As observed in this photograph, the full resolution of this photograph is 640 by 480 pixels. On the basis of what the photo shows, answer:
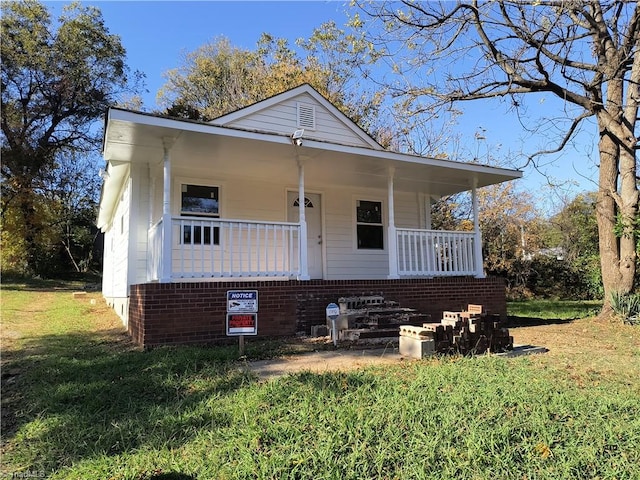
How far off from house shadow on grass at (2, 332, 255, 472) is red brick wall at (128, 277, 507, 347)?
1.62ft

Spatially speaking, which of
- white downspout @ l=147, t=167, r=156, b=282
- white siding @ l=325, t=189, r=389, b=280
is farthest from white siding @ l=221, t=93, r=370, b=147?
white downspout @ l=147, t=167, r=156, b=282

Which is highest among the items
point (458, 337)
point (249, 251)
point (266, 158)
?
point (266, 158)

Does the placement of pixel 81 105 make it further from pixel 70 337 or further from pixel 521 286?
pixel 521 286

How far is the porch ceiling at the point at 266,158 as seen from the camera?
705 cm

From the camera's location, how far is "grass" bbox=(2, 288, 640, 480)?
3.09 m

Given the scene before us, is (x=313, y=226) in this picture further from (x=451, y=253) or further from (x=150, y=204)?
(x=150, y=204)

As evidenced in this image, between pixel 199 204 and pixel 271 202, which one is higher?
pixel 271 202

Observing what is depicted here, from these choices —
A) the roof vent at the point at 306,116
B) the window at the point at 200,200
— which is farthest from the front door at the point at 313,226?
the window at the point at 200,200

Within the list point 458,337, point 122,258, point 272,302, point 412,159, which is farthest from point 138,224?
point 458,337

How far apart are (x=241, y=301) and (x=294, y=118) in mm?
6003

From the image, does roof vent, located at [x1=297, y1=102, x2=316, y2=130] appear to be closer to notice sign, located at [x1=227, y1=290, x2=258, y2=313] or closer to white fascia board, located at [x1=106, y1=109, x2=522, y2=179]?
→ white fascia board, located at [x1=106, y1=109, x2=522, y2=179]

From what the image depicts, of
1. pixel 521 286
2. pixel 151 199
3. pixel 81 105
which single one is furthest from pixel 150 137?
pixel 81 105

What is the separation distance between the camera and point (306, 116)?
10.6 metres

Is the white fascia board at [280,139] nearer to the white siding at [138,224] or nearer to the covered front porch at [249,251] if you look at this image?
the covered front porch at [249,251]
